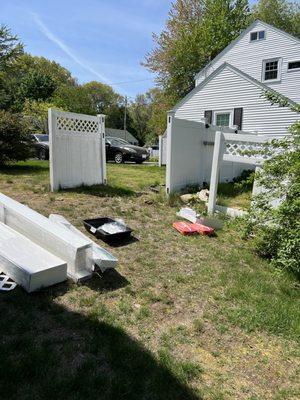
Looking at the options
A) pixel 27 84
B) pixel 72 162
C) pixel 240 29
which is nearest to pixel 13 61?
pixel 72 162

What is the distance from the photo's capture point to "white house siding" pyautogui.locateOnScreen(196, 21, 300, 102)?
53.4 feet

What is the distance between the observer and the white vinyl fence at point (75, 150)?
21.2ft

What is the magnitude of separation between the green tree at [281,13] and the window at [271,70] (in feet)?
52.4

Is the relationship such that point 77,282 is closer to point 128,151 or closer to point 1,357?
point 1,357

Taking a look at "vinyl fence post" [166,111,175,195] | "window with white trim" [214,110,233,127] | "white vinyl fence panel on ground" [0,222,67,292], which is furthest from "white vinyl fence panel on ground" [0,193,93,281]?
"window with white trim" [214,110,233,127]

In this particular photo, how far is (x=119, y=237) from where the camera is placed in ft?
14.0

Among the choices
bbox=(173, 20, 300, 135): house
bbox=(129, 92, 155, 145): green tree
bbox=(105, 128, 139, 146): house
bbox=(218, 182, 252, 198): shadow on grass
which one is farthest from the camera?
bbox=(129, 92, 155, 145): green tree

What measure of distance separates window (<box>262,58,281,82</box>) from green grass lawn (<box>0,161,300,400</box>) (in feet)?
50.7

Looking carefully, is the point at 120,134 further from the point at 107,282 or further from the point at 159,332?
the point at 159,332

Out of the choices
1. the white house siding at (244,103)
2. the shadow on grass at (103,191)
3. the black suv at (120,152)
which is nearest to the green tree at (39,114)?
the black suv at (120,152)

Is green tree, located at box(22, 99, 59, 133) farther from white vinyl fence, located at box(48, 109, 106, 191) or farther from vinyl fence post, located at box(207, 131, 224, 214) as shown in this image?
vinyl fence post, located at box(207, 131, 224, 214)

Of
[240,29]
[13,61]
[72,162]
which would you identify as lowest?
[72,162]

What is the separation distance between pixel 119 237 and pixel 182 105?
1391cm

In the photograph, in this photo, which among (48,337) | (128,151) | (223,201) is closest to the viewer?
(48,337)
